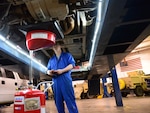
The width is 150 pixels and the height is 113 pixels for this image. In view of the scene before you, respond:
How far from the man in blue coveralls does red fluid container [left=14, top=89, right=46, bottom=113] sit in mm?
372

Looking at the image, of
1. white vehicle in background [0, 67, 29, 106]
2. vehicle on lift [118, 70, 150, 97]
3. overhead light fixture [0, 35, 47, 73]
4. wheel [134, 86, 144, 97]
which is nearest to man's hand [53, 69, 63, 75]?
overhead light fixture [0, 35, 47, 73]

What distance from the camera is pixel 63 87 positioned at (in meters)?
2.01

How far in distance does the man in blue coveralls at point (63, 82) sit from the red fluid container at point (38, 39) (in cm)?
33

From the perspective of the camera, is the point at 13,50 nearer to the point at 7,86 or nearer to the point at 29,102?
the point at 29,102

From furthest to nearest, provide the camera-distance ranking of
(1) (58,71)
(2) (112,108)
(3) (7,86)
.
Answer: (3) (7,86)
(2) (112,108)
(1) (58,71)

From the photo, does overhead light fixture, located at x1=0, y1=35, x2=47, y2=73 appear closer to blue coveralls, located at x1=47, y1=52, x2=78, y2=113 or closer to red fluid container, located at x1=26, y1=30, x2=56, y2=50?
red fluid container, located at x1=26, y1=30, x2=56, y2=50

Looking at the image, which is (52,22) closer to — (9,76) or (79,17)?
(79,17)

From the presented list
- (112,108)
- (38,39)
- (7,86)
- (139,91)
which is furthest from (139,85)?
(38,39)

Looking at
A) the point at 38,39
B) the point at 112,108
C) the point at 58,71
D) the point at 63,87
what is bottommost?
the point at 112,108

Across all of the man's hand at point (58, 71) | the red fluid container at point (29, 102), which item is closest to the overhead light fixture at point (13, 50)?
the man's hand at point (58, 71)

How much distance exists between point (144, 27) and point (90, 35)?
127 centimetres

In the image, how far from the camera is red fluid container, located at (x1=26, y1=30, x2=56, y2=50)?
5.98 ft

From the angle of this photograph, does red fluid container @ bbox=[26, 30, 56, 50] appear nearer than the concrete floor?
Yes

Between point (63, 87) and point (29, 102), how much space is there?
48 cm
